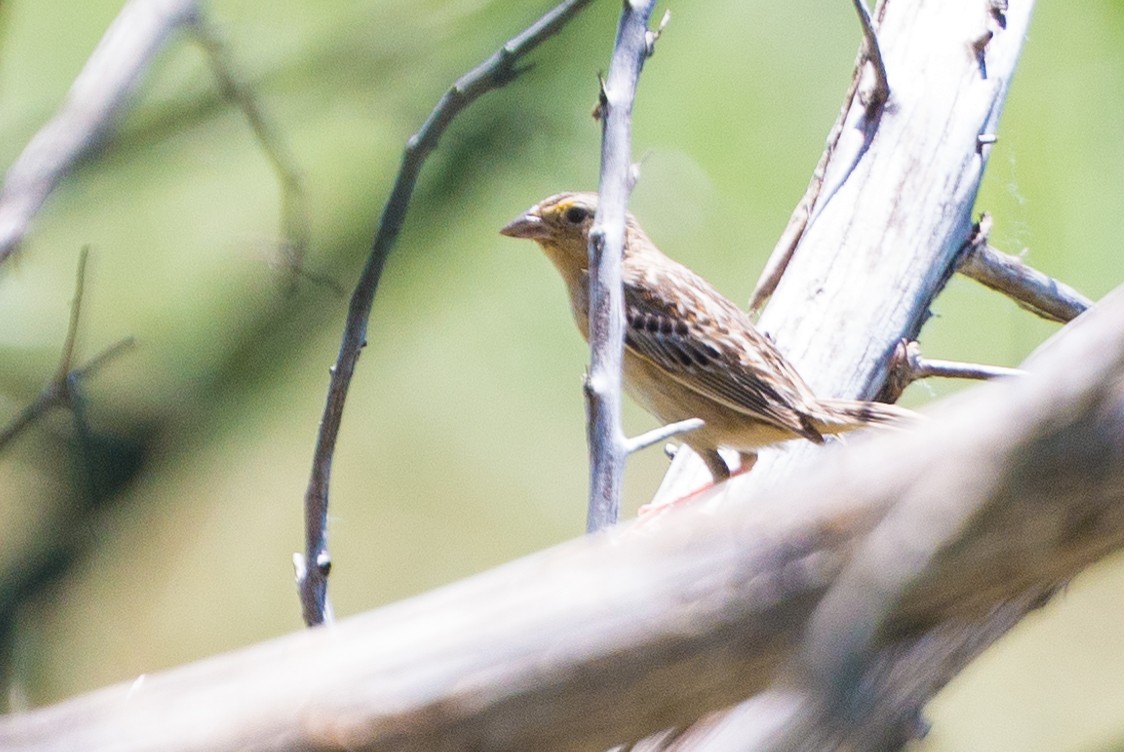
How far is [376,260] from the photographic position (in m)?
1.97

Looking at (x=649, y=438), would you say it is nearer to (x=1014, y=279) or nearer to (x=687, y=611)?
(x=687, y=611)

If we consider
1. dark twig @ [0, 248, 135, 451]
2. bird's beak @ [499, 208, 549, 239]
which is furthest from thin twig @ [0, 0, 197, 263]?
bird's beak @ [499, 208, 549, 239]

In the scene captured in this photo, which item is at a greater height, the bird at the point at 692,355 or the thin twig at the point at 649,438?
the bird at the point at 692,355

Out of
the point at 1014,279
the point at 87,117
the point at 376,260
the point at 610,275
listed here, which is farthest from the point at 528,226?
the point at 87,117

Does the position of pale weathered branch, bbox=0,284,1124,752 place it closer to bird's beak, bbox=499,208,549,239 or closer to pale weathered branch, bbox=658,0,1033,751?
pale weathered branch, bbox=658,0,1033,751

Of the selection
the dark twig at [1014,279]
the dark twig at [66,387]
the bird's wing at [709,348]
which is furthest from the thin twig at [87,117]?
the dark twig at [1014,279]

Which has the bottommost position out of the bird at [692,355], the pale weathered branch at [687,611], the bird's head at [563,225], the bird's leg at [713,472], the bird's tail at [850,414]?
the pale weathered branch at [687,611]

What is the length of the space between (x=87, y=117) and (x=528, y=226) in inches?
105

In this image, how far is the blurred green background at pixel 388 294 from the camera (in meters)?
1.50

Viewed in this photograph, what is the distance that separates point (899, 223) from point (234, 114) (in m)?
2.08

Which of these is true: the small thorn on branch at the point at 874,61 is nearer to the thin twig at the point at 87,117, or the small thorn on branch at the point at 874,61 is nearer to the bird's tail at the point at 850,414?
the bird's tail at the point at 850,414

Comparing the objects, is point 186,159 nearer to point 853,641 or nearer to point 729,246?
point 853,641

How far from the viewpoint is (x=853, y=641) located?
718 millimetres

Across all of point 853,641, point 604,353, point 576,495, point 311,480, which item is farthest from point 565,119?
point 576,495
